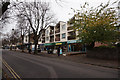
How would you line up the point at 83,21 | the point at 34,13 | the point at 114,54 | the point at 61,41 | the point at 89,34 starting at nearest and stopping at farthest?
the point at 114,54 < the point at 89,34 < the point at 83,21 < the point at 34,13 < the point at 61,41

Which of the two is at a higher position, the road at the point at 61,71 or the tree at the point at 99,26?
the tree at the point at 99,26

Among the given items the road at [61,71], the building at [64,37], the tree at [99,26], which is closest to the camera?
the road at [61,71]

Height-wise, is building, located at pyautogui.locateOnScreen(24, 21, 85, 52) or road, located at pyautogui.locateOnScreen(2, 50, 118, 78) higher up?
building, located at pyautogui.locateOnScreen(24, 21, 85, 52)

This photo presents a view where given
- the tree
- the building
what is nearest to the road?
the tree

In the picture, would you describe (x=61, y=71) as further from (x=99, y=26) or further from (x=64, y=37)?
(x=64, y=37)

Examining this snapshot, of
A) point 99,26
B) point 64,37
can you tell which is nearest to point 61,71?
point 99,26

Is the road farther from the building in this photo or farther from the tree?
the building

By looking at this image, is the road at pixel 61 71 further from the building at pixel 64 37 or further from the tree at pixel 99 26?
the building at pixel 64 37

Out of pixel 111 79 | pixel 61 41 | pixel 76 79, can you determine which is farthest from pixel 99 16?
pixel 61 41

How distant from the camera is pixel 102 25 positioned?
1218 centimetres

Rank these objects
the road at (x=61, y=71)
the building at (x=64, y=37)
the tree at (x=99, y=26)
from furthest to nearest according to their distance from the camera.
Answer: the building at (x=64, y=37), the tree at (x=99, y=26), the road at (x=61, y=71)

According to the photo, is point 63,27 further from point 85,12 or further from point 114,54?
point 114,54

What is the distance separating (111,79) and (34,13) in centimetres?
2091

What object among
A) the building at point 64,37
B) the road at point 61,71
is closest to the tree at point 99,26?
the road at point 61,71
